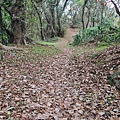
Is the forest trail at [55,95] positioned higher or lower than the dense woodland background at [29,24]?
lower

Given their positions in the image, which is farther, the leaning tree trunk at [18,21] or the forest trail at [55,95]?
the leaning tree trunk at [18,21]

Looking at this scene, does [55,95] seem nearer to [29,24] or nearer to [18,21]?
[18,21]

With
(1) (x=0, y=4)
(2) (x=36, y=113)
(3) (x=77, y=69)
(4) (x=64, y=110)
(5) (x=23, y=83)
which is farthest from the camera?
(1) (x=0, y=4)

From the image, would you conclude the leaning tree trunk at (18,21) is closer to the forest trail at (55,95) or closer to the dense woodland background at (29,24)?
the dense woodland background at (29,24)

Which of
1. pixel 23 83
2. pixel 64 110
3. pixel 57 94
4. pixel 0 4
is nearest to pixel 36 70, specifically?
pixel 23 83

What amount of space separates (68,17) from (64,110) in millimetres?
33868

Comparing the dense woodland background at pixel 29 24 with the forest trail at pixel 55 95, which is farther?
the dense woodland background at pixel 29 24

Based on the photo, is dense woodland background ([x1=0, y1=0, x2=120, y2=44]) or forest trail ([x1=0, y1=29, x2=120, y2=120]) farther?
dense woodland background ([x1=0, y1=0, x2=120, y2=44])

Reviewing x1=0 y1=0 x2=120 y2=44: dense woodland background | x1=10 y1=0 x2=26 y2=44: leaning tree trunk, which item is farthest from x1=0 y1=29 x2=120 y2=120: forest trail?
x1=10 y1=0 x2=26 y2=44: leaning tree trunk

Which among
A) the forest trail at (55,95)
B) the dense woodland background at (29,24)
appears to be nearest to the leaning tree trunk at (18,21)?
the dense woodland background at (29,24)

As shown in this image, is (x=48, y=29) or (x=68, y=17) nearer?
(x=48, y=29)

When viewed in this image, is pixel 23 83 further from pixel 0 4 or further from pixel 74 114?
pixel 0 4

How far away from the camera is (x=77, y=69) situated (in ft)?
21.5

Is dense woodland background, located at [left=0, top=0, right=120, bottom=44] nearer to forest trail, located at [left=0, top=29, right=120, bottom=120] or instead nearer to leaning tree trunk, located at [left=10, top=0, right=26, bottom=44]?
leaning tree trunk, located at [left=10, top=0, right=26, bottom=44]
